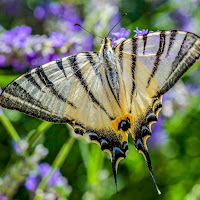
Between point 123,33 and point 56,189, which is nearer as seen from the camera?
point 123,33

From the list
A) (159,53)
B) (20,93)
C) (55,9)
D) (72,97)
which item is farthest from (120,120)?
(55,9)

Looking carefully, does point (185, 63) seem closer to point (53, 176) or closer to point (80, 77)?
point (80, 77)

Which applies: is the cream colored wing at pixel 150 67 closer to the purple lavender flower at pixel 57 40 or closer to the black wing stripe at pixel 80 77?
the black wing stripe at pixel 80 77

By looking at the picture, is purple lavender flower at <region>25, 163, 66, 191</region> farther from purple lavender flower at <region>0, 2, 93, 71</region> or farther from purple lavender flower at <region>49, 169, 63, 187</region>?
purple lavender flower at <region>0, 2, 93, 71</region>

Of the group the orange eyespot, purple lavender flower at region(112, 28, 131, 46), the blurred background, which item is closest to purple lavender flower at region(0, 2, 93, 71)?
the blurred background

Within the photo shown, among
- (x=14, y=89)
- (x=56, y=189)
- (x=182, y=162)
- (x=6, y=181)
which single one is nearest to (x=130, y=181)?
(x=182, y=162)

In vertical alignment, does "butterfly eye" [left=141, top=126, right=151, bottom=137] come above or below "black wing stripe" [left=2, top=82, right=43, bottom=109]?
above

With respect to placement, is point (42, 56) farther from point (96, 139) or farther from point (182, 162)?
point (182, 162)

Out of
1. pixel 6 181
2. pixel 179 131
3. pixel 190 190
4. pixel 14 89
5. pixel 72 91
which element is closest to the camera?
pixel 14 89
